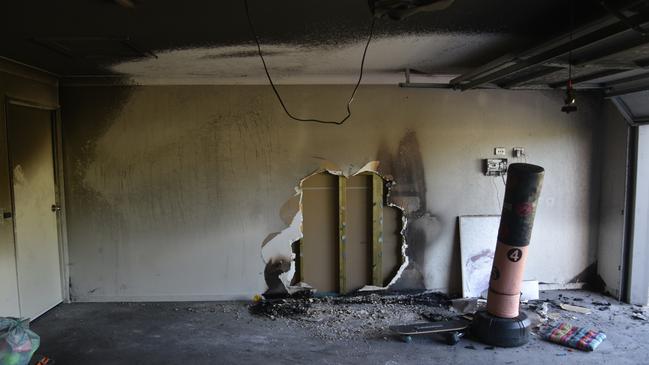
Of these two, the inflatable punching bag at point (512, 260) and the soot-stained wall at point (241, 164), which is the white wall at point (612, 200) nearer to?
the soot-stained wall at point (241, 164)

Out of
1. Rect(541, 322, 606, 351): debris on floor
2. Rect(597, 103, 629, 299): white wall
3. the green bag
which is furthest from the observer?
Rect(597, 103, 629, 299): white wall

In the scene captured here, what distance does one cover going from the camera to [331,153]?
4230 millimetres

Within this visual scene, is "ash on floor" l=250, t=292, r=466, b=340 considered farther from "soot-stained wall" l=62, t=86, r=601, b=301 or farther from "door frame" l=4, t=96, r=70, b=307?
"door frame" l=4, t=96, r=70, b=307

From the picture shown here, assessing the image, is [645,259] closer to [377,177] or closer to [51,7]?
[377,177]

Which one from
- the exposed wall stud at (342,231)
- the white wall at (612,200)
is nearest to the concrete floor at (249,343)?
the white wall at (612,200)

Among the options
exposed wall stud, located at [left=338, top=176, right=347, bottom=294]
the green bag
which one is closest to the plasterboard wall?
the green bag

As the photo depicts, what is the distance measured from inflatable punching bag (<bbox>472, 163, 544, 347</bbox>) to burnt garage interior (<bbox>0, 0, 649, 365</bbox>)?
197 millimetres

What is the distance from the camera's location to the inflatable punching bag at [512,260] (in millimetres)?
3156

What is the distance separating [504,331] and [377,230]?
4.95 ft

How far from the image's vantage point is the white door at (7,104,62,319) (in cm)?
355

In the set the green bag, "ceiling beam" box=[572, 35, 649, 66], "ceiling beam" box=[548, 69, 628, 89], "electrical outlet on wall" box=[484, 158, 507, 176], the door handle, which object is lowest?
the green bag

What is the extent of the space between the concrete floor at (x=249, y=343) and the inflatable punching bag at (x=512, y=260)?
4.9 inches

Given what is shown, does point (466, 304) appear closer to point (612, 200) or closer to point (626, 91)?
point (612, 200)

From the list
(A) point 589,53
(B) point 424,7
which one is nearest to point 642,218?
(A) point 589,53
